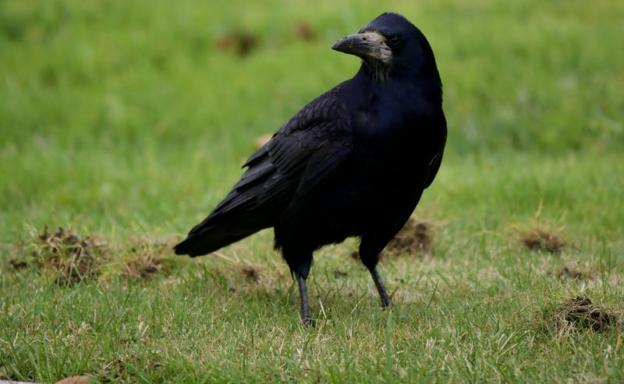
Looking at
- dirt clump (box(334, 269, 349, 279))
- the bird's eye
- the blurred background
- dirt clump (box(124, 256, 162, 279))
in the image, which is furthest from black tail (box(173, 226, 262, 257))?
the blurred background

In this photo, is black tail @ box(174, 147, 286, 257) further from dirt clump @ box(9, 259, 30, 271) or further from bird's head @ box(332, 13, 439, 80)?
dirt clump @ box(9, 259, 30, 271)

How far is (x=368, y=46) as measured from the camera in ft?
13.9

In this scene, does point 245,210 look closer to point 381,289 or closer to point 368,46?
point 381,289

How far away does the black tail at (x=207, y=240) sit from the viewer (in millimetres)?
4857

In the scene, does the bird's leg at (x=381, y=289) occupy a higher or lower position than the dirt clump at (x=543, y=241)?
higher

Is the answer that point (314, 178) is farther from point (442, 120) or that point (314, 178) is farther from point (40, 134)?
point (40, 134)

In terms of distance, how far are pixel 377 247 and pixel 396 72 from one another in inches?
33.6

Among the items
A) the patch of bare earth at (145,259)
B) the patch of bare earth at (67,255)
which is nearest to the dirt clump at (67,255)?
the patch of bare earth at (67,255)

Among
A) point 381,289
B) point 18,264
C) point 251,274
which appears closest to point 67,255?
point 18,264

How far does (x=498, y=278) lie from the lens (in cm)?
491

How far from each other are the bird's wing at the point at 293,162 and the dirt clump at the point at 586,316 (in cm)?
109

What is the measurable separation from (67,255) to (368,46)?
1949 millimetres

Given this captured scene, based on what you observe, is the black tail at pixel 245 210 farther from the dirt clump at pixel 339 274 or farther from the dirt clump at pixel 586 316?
the dirt clump at pixel 586 316

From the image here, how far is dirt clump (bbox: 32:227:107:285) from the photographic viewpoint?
504 cm
